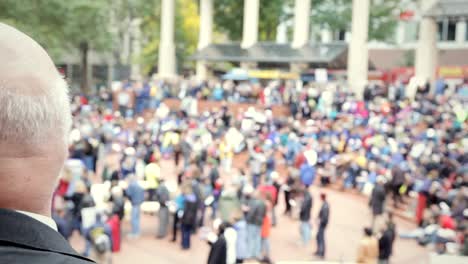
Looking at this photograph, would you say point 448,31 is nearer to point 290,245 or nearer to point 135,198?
point 290,245

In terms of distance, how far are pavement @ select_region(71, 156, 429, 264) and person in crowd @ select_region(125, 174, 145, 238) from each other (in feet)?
0.83

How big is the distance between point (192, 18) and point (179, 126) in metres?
30.3

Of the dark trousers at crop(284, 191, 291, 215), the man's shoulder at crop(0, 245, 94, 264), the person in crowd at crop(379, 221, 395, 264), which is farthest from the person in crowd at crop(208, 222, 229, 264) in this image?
the man's shoulder at crop(0, 245, 94, 264)

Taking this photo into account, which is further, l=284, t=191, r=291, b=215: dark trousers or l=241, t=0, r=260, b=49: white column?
l=241, t=0, r=260, b=49: white column

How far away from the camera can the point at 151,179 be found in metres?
15.8

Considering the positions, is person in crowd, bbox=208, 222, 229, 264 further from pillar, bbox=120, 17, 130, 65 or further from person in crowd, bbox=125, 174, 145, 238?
pillar, bbox=120, 17, 130, 65

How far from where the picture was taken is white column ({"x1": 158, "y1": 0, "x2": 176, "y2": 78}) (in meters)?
39.4

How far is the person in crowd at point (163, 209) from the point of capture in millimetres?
14312

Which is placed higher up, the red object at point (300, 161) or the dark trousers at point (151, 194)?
the red object at point (300, 161)

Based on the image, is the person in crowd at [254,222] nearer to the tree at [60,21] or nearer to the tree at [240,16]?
the tree at [60,21]

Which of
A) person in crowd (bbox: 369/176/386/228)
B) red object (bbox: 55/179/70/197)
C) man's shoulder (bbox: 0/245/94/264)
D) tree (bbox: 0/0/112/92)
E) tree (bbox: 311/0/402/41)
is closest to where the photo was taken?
man's shoulder (bbox: 0/245/94/264)

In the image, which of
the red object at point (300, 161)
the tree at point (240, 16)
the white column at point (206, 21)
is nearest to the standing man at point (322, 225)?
the red object at point (300, 161)

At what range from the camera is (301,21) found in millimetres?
34969

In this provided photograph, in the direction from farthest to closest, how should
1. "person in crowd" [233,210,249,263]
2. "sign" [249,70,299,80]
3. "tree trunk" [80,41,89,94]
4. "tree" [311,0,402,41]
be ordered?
"tree" [311,0,402,41] < "tree trunk" [80,41,89,94] < "sign" [249,70,299,80] < "person in crowd" [233,210,249,263]
